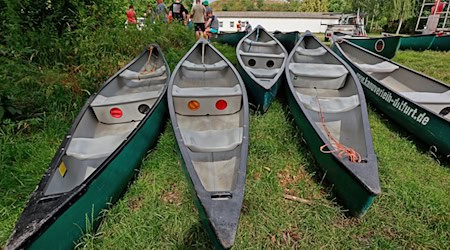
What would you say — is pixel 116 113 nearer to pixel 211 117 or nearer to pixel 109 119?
pixel 109 119

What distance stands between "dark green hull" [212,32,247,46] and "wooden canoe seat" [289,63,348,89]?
20.5 feet

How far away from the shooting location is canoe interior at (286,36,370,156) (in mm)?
3033

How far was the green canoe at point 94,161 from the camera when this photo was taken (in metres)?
1.75

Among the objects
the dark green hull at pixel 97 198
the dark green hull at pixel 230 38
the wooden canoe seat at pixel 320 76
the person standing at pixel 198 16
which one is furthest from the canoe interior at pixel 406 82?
the dark green hull at pixel 230 38

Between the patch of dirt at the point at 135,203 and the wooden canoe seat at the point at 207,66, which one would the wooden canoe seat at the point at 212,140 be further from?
the wooden canoe seat at the point at 207,66

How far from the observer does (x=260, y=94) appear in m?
3.80

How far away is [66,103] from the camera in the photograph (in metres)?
3.88

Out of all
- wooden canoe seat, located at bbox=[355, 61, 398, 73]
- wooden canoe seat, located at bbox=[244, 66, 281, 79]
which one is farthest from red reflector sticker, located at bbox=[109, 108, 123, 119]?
wooden canoe seat, located at bbox=[355, 61, 398, 73]

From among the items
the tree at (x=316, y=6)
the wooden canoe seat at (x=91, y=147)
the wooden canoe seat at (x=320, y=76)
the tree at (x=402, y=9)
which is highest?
the wooden canoe seat at (x=320, y=76)

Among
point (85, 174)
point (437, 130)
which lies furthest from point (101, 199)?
point (437, 130)

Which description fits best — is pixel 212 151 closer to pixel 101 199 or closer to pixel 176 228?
pixel 176 228

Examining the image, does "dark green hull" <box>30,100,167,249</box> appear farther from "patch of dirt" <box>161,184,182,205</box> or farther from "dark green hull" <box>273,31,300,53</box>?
"dark green hull" <box>273,31,300,53</box>

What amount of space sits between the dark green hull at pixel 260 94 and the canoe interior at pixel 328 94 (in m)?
0.31

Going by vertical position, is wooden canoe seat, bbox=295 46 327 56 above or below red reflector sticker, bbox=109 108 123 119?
above
